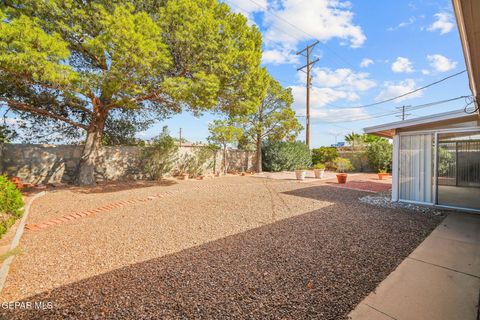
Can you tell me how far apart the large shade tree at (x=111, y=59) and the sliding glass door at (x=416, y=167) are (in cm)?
711

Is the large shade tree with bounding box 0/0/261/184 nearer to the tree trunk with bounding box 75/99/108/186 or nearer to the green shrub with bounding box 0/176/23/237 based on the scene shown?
the tree trunk with bounding box 75/99/108/186

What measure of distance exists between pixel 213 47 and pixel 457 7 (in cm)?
851

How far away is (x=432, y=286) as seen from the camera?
2529mm

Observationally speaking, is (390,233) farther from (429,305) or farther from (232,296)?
(232,296)

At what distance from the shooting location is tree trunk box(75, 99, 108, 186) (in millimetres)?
9383

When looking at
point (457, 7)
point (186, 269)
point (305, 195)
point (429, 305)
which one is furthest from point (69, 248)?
point (305, 195)

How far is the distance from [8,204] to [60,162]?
644 centimetres

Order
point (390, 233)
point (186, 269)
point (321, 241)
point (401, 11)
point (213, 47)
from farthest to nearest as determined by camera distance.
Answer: point (213, 47) → point (401, 11) → point (390, 233) → point (321, 241) → point (186, 269)

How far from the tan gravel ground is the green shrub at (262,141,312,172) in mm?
11824

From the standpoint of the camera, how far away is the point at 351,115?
25609 mm

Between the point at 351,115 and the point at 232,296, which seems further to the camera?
the point at 351,115

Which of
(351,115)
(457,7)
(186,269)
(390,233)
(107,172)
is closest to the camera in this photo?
(457,7)

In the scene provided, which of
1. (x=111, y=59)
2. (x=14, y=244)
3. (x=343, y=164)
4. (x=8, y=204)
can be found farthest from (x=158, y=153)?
(x=343, y=164)

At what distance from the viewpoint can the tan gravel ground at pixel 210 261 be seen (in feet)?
7.18
